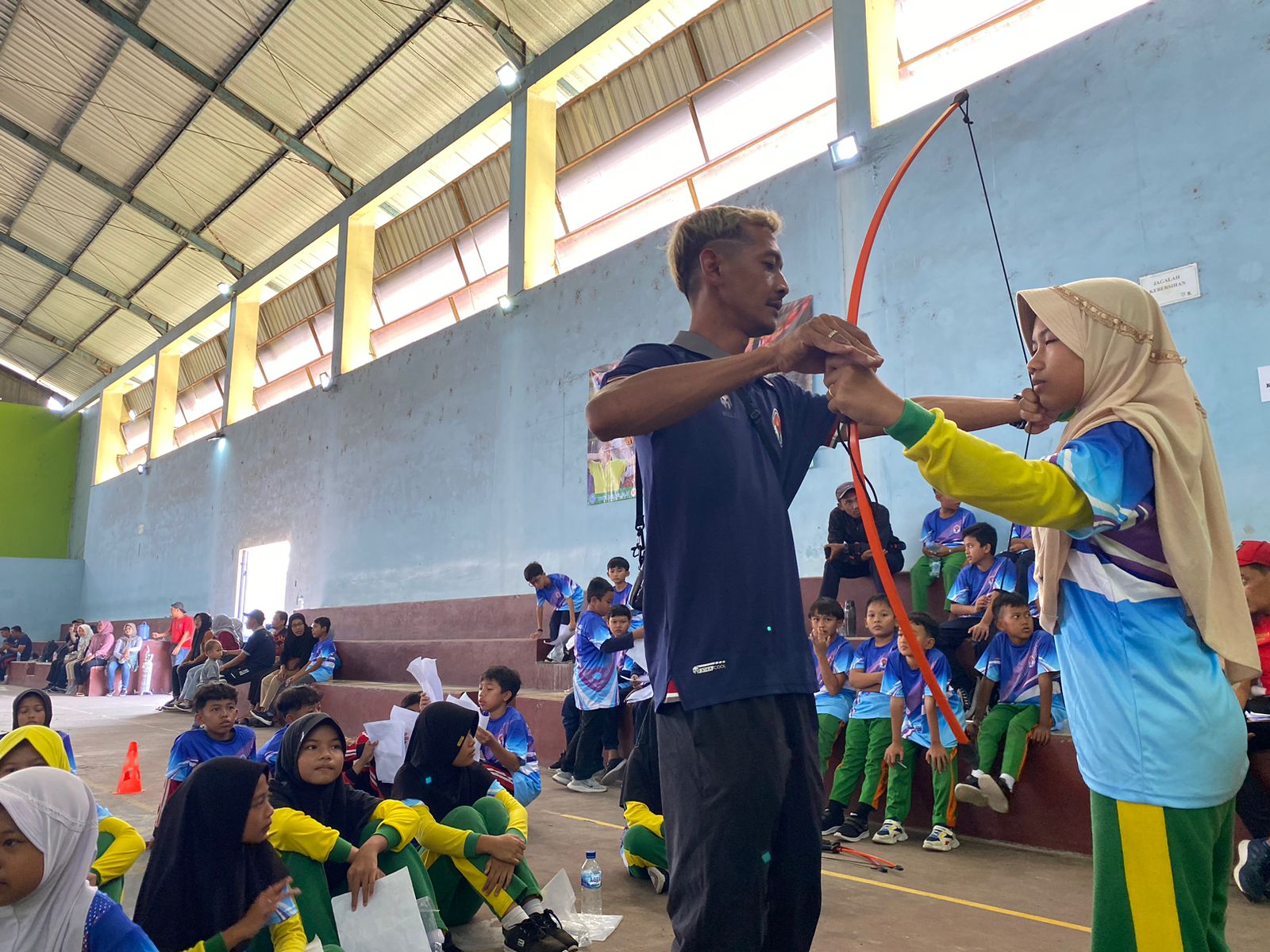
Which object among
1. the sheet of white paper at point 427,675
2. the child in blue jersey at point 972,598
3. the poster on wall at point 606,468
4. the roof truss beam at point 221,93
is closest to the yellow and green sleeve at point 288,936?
the sheet of white paper at point 427,675

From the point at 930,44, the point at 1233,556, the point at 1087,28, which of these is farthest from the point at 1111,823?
Answer: the point at 930,44

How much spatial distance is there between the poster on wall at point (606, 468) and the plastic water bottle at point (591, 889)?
456 centimetres

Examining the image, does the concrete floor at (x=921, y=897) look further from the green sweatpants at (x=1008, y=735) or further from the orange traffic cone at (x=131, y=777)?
the orange traffic cone at (x=131, y=777)

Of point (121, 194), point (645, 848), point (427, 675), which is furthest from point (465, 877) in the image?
point (121, 194)

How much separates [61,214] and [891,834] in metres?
15.9

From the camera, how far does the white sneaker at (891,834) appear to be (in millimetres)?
3922

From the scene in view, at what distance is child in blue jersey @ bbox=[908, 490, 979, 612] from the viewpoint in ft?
16.9

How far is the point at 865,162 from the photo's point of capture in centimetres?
630

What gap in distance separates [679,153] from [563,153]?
176 centimetres

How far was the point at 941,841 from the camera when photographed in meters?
3.76

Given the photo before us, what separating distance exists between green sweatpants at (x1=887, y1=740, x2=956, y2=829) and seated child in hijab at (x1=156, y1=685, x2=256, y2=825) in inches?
109

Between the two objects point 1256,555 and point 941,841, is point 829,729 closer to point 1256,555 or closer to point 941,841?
point 941,841

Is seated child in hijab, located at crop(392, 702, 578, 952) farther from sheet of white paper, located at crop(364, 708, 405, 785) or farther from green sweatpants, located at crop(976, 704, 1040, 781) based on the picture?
green sweatpants, located at crop(976, 704, 1040, 781)

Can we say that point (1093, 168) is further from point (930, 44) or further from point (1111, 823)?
point (1111, 823)
